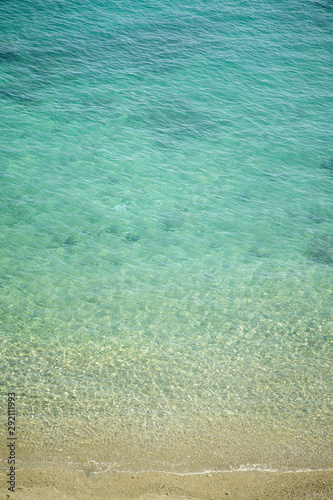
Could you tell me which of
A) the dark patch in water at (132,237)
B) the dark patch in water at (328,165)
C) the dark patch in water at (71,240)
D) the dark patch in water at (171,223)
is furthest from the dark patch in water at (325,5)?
the dark patch in water at (71,240)

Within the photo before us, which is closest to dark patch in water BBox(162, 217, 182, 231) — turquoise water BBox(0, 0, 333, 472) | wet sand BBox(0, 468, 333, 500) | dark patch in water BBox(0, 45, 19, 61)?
turquoise water BBox(0, 0, 333, 472)

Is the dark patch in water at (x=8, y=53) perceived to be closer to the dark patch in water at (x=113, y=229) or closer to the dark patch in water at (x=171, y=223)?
the dark patch in water at (x=113, y=229)

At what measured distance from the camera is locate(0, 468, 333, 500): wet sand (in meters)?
9.61

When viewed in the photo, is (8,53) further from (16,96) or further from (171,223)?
(171,223)

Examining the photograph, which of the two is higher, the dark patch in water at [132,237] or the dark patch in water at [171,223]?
the dark patch in water at [171,223]

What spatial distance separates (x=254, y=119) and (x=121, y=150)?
8557mm

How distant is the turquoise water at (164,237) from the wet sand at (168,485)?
12.1 inches

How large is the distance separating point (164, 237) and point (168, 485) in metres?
10.5

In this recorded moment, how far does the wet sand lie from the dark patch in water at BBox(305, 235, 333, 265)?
31.0 feet

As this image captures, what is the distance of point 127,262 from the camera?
1717cm

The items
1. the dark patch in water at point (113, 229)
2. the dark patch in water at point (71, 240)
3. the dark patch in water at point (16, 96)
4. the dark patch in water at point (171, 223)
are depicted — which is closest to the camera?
the dark patch in water at point (71, 240)

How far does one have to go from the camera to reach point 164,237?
18.6 meters

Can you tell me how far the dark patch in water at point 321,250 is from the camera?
18188 mm

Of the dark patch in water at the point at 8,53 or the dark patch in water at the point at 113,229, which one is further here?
the dark patch in water at the point at 8,53
